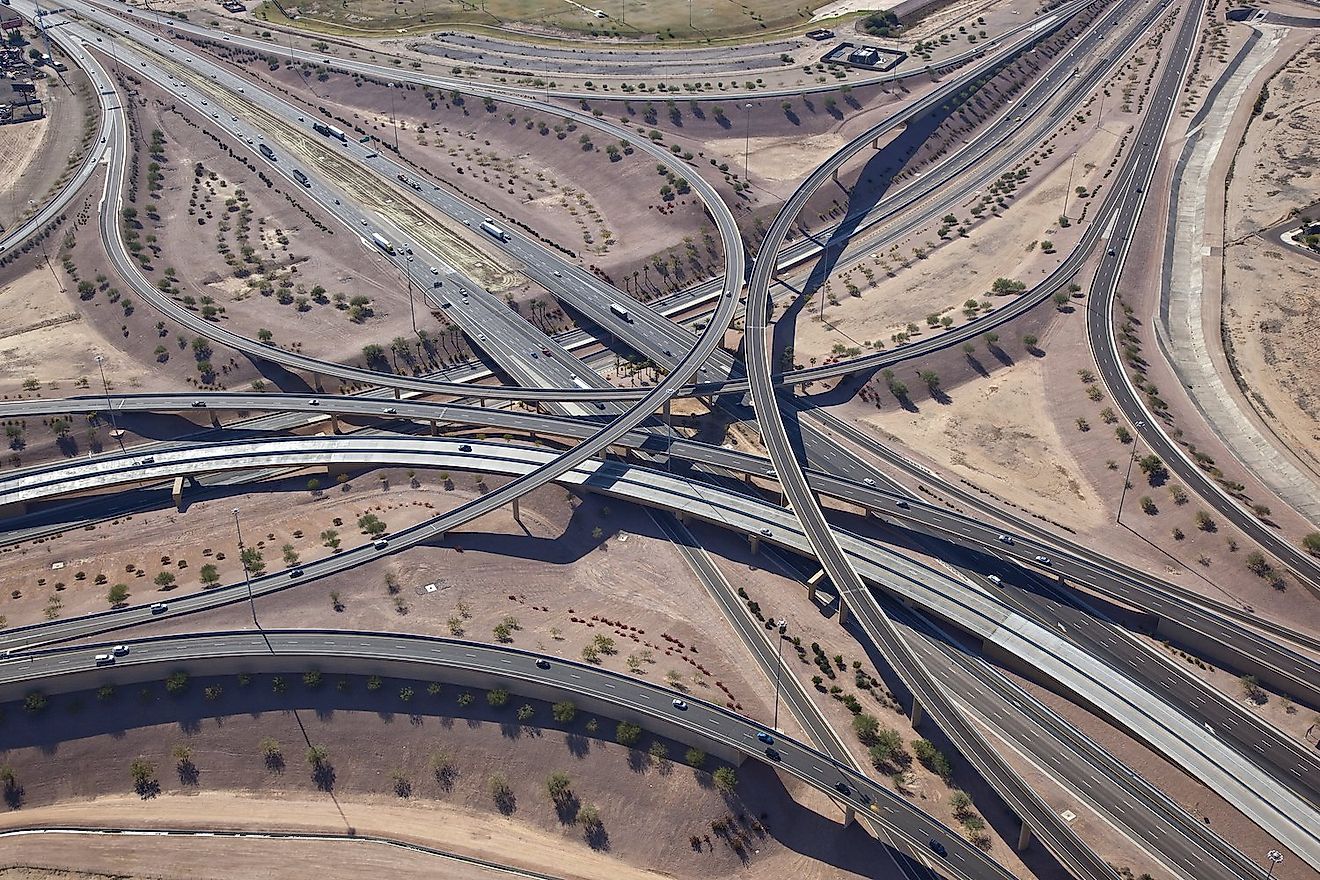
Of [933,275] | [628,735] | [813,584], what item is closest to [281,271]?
[933,275]

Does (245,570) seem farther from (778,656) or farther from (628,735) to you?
(778,656)

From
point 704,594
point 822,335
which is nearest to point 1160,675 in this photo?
point 704,594

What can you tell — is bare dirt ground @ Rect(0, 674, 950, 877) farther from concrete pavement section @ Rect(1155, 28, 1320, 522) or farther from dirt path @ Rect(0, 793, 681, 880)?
concrete pavement section @ Rect(1155, 28, 1320, 522)

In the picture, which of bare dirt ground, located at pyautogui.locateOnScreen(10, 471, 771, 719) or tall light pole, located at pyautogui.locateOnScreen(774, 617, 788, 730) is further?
bare dirt ground, located at pyautogui.locateOnScreen(10, 471, 771, 719)

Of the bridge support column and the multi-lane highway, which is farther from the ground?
the bridge support column

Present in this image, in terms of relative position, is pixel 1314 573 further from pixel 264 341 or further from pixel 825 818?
pixel 264 341

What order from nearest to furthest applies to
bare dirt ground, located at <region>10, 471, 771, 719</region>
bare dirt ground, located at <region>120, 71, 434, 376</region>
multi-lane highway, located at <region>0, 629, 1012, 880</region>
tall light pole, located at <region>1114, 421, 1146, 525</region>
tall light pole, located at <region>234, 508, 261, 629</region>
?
multi-lane highway, located at <region>0, 629, 1012, 880</region>
bare dirt ground, located at <region>10, 471, 771, 719</region>
tall light pole, located at <region>234, 508, 261, 629</region>
tall light pole, located at <region>1114, 421, 1146, 525</region>
bare dirt ground, located at <region>120, 71, 434, 376</region>

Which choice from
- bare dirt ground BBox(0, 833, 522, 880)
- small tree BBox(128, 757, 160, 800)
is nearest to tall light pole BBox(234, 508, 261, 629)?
small tree BBox(128, 757, 160, 800)
